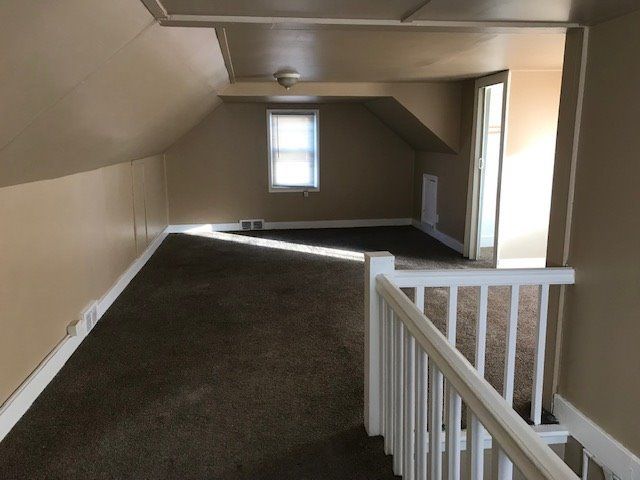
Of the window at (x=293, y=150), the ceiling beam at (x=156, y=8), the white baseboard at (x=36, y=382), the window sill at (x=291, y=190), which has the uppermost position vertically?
the ceiling beam at (x=156, y=8)

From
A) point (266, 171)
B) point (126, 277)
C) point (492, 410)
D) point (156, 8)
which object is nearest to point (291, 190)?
point (266, 171)

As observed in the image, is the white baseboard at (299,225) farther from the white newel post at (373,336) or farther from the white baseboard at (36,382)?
the white newel post at (373,336)

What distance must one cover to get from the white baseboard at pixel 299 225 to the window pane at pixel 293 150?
1.81 feet

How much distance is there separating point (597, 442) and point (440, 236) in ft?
13.8

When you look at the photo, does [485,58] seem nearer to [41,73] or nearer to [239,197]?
[41,73]

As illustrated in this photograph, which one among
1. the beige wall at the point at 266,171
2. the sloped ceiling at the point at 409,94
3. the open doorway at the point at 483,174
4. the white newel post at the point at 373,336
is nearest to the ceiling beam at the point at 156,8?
the white newel post at the point at 373,336

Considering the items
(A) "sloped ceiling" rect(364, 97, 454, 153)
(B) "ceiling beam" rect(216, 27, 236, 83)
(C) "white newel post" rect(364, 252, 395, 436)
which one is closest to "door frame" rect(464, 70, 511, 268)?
(A) "sloped ceiling" rect(364, 97, 454, 153)

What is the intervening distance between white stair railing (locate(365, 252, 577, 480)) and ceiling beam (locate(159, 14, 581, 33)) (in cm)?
101

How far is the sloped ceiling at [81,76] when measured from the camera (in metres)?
1.42

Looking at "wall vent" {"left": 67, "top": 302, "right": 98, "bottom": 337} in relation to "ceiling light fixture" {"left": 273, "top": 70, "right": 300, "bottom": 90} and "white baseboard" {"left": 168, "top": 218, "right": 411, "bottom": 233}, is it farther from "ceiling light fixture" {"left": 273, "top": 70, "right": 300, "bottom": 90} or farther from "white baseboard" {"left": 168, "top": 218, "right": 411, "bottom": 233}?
"white baseboard" {"left": 168, "top": 218, "right": 411, "bottom": 233}

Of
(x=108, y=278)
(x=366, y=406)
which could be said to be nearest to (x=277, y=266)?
(x=108, y=278)

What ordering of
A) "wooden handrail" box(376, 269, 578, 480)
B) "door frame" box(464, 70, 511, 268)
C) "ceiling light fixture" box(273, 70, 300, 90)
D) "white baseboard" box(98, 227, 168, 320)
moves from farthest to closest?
"door frame" box(464, 70, 511, 268) < "ceiling light fixture" box(273, 70, 300, 90) < "white baseboard" box(98, 227, 168, 320) < "wooden handrail" box(376, 269, 578, 480)

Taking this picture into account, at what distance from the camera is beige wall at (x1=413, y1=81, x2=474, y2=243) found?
5.41 m

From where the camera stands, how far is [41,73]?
162cm
